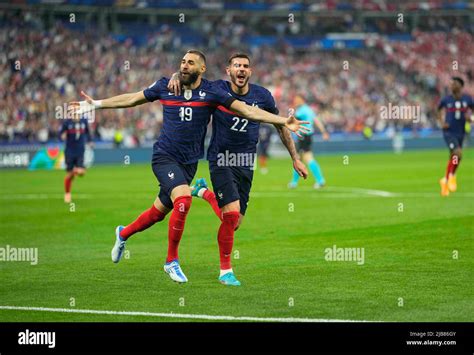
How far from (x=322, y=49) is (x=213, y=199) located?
5039cm

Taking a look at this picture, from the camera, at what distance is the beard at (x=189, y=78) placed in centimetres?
1210

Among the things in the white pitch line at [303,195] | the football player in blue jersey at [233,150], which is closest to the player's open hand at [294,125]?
the football player in blue jersey at [233,150]

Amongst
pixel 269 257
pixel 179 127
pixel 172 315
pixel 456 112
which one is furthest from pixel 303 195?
pixel 172 315

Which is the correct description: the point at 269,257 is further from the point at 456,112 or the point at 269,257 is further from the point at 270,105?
the point at 456,112

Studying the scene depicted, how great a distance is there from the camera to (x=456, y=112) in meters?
25.7

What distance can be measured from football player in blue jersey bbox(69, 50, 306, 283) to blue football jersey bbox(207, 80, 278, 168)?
0.26 m

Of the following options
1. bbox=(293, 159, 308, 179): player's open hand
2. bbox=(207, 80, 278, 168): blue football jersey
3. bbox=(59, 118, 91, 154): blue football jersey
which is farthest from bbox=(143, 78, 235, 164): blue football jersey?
bbox=(59, 118, 91, 154): blue football jersey

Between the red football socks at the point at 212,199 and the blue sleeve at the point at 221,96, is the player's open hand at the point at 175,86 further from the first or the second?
the red football socks at the point at 212,199

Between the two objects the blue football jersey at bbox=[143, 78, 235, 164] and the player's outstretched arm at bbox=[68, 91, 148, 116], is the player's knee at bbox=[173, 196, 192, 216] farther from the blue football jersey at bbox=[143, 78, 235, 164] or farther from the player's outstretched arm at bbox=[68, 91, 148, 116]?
the player's outstretched arm at bbox=[68, 91, 148, 116]

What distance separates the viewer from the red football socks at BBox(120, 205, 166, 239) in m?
12.8

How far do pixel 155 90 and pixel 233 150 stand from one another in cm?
127

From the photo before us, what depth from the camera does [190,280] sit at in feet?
41.2
